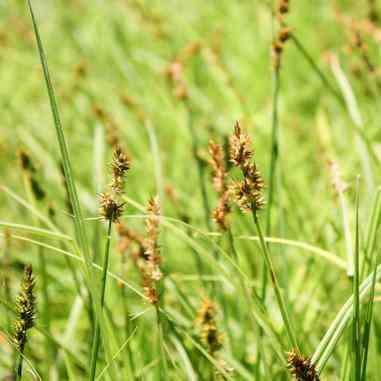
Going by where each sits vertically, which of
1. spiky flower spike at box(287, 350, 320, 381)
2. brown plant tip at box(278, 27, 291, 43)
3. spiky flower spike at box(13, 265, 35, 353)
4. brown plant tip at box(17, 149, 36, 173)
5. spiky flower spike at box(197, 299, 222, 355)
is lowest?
spiky flower spike at box(287, 350, 320, 381)

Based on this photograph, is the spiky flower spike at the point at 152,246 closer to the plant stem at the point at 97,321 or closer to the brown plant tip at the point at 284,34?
the plant stem at the point at 97,321

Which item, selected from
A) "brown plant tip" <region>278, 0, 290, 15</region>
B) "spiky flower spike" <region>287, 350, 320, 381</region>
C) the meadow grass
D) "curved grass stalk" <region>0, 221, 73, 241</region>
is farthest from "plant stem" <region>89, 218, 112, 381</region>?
"brown plant tip" <region>278, 0, 290, 15</region>

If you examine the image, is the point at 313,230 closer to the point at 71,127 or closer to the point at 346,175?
the point at 346,175

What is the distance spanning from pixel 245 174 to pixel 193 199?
131 centimetres

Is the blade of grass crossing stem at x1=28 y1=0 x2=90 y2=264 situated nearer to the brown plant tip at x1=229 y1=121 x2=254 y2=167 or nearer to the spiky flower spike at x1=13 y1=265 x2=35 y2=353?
the spiky flower spike at x1=13 y1=265 x2=35 y2=353

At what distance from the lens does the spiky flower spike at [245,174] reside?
0.63 meters

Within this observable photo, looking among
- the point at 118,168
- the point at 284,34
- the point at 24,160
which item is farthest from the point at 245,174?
the point at 24,160

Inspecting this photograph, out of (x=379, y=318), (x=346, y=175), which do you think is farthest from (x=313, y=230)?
(x=379, y=318)

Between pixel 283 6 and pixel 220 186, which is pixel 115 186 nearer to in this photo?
Answer: pixel 220 186

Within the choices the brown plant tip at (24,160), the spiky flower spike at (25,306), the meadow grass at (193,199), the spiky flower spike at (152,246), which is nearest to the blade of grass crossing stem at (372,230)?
the meadow grass at (193,199)

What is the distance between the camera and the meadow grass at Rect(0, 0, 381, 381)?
0.76 m

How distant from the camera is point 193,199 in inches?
77.0

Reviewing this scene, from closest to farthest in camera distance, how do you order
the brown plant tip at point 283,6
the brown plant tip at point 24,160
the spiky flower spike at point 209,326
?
1. the spiky flower spike at point 209,326
2. the brown plant tip at point 283,6
3. the brown plant tip at point 24,160

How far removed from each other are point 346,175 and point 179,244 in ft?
1.67
